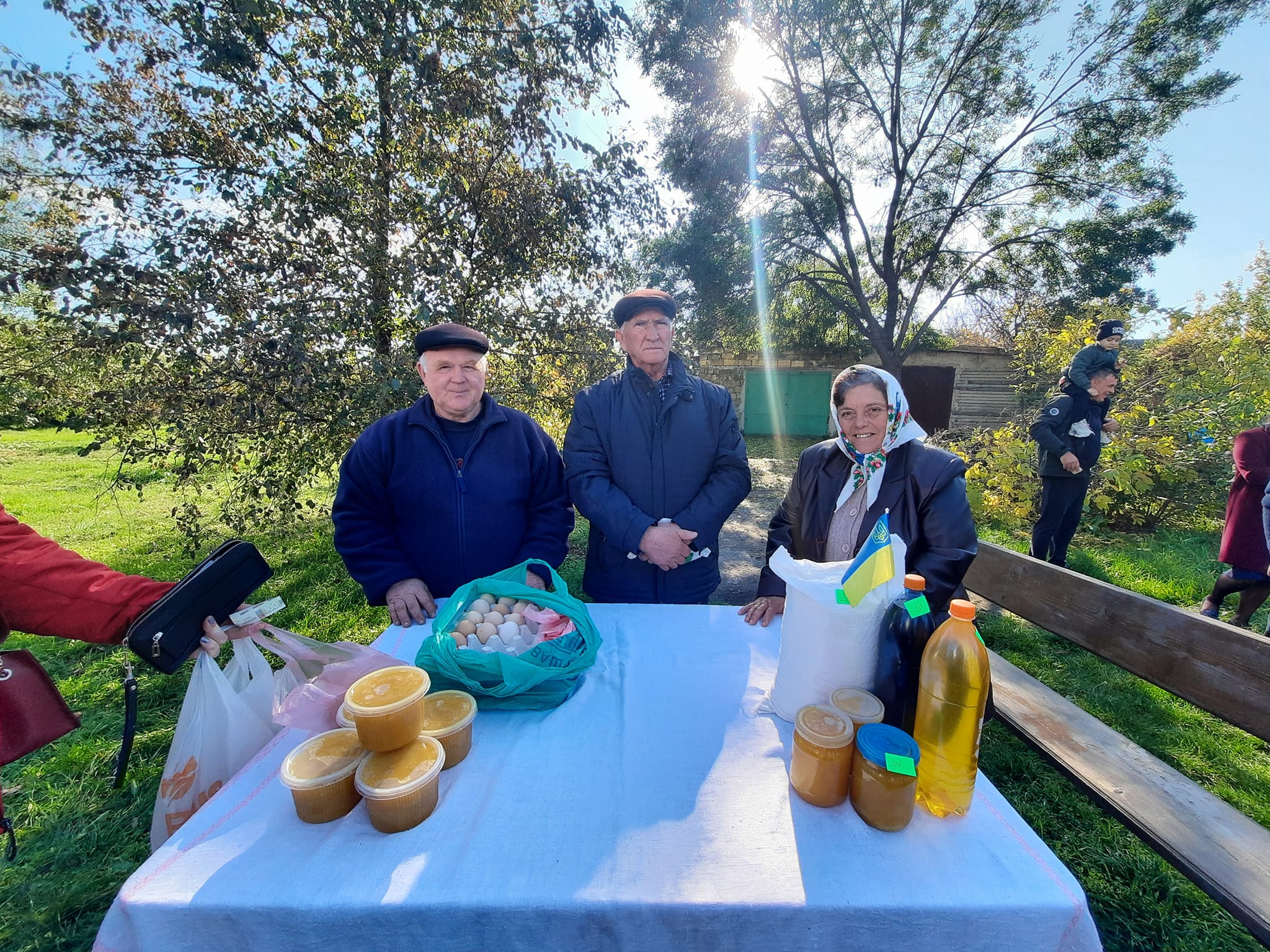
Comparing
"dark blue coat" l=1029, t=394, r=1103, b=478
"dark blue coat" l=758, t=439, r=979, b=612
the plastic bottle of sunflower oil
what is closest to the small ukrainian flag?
the plastic bottle of sunflower oil

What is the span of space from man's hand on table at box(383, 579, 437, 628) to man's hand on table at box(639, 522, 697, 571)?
33.6 inches

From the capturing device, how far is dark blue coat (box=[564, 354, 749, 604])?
229 centimetres

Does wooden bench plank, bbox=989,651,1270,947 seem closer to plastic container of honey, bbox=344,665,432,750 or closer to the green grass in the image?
the green grass

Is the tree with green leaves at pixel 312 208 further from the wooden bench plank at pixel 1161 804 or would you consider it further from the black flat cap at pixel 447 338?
the wooden bench plank at pixel 1161 804

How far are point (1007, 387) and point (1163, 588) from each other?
1187 cm

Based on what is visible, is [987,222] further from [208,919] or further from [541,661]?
[208,919]

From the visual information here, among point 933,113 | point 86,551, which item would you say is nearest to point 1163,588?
point 933,113

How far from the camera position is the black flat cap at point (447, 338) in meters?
2.00

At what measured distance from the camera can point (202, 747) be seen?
1.33m

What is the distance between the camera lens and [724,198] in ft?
31.8

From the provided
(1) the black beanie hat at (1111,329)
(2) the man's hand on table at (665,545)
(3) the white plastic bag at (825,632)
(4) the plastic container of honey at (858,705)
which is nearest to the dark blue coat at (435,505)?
(2) the man's hand on table at (665,545)

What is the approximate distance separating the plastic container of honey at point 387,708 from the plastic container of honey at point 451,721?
→ 0.16 feet

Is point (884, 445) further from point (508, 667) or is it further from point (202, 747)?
point (202, 747)

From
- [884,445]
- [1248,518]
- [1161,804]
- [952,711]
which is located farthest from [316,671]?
[1248,518]
